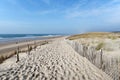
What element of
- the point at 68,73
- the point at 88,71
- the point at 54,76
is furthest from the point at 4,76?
the point at 88,71

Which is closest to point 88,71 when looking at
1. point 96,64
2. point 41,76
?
point 96,64

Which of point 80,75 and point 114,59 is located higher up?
point 114,59

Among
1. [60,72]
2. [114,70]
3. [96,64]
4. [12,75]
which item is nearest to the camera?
[114,70]

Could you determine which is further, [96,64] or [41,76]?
[96,64]

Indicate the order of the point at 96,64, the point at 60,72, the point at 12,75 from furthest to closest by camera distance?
the point at 96,64
the point at 60,72
the point at 12,75

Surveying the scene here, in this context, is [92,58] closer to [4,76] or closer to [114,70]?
[114,70]

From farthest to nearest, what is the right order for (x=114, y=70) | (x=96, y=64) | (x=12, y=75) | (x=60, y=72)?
(x=96, y=64) → (x=60, y=72) → (x=12, y=75) → (x=114, y=70)

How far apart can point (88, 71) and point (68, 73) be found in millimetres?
908

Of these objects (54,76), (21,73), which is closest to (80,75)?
(54,76)

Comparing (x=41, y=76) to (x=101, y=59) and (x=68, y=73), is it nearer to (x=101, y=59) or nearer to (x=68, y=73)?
(x=68, y=73)

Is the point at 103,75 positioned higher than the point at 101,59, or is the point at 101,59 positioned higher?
the point at 101,59

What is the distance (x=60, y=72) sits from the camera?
6789mm

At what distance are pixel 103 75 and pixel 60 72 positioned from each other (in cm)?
171

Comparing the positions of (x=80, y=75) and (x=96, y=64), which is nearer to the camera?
(x=80, y=75)
